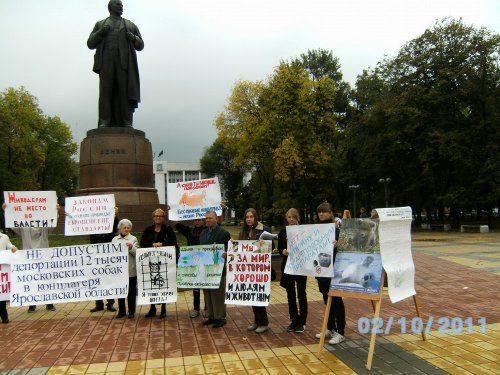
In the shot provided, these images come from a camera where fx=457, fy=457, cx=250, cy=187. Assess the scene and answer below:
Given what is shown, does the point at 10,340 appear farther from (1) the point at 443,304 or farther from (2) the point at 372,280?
(1) the point at 443,304

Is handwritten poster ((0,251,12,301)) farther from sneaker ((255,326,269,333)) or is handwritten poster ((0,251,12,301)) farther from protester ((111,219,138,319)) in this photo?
sneaker ((255,326,269,333))

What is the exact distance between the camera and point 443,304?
804cm

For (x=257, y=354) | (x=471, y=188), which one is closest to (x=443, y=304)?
(x=257, y=354)

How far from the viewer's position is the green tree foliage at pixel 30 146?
38.1 meters

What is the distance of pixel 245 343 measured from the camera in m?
5.92

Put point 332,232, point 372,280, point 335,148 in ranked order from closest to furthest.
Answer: point 372,280 → point 332,232 → point 335,148

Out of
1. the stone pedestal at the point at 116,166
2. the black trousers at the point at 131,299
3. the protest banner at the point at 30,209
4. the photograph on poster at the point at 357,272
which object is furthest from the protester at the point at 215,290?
the stone pedestal at the point at 116,166

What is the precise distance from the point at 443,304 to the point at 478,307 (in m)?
0.55

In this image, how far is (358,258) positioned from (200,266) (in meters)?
2.65

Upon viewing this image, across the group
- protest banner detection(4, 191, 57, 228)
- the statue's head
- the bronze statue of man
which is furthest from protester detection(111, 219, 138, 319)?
the statue's head

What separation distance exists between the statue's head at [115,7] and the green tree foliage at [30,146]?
25.4 meters

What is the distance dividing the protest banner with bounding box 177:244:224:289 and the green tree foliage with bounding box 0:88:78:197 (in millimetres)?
35087

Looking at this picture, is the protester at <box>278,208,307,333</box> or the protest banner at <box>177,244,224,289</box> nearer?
the protester at <box>278,208,307,333</box>
